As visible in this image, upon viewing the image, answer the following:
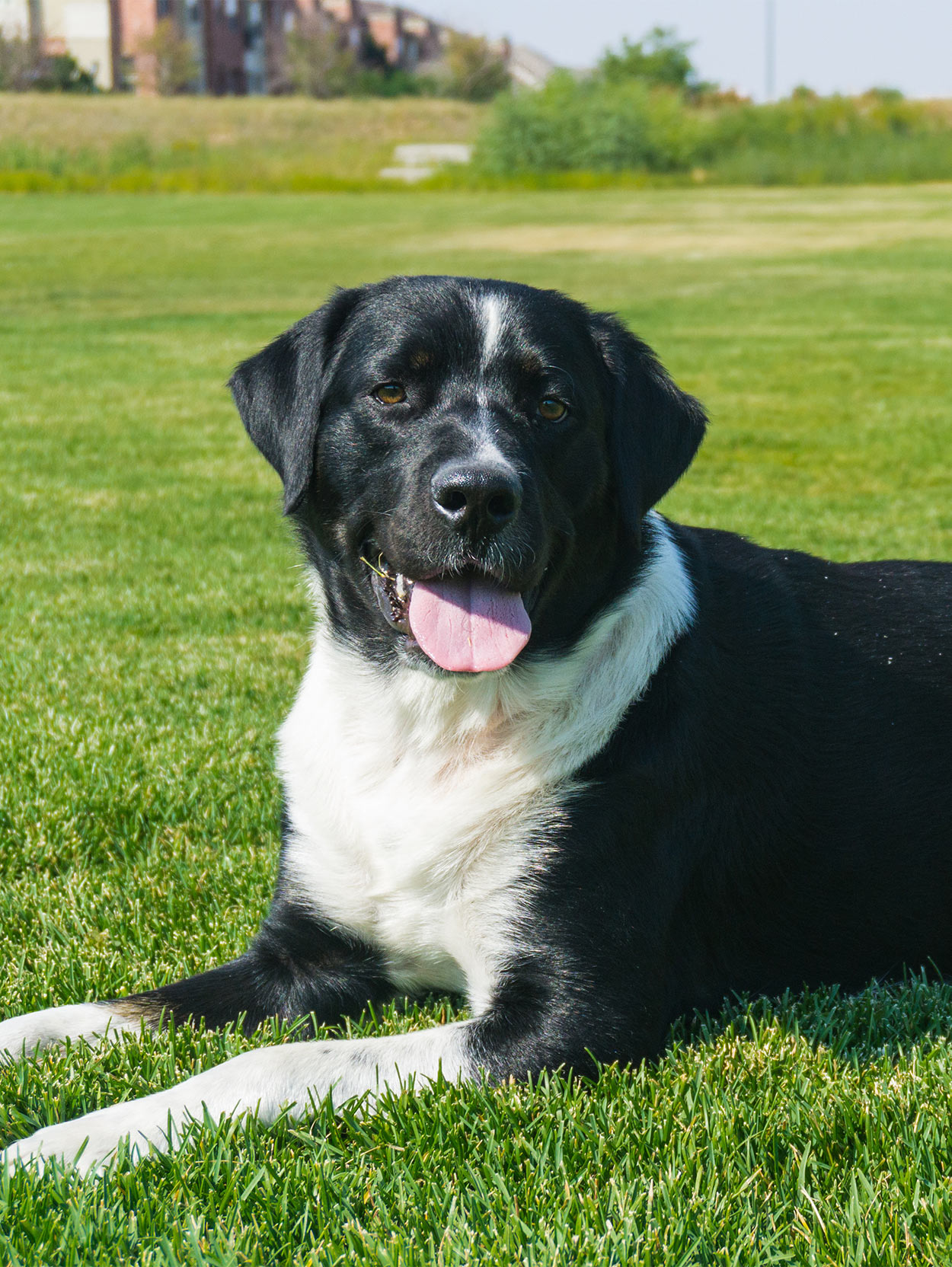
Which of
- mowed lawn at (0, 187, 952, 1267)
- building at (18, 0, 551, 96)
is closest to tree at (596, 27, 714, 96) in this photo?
building at (18, 0, 551, 96)

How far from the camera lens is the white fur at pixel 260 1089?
101 inches

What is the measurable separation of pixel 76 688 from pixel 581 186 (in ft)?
172

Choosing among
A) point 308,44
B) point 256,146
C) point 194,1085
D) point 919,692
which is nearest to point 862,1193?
point 194,1085

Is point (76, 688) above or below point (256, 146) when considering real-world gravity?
below

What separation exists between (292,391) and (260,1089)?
1.65 metres

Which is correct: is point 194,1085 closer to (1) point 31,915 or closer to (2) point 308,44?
(1) point 31,915

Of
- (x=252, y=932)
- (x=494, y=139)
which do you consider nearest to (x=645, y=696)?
Result: (x=252, y=932)

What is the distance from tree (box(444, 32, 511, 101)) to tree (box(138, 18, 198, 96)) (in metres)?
16.1

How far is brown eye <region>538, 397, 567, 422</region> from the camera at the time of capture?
10.9 feet

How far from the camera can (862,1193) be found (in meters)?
2.43

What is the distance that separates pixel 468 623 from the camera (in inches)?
125

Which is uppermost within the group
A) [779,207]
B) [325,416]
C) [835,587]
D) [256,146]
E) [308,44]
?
[308,44]

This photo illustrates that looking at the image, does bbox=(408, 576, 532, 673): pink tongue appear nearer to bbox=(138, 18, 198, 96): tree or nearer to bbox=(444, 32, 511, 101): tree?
bbox=(138, 18, 198, 96): tree

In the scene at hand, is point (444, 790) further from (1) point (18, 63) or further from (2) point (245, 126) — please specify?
(1) point (18, 63)
